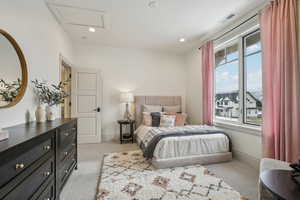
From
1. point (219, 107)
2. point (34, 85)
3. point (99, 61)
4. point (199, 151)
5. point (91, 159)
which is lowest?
point (91, 159)

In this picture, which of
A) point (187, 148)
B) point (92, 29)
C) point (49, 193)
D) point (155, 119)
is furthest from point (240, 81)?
point (49, 193)

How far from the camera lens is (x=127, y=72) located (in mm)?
4668

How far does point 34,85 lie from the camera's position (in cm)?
215

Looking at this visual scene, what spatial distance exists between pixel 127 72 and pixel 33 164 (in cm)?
376

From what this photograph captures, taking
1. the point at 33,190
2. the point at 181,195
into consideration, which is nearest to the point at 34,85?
Result: the point at 33,190

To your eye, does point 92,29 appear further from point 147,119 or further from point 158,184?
point 158,184

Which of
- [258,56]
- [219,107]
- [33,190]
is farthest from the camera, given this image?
[219,107]

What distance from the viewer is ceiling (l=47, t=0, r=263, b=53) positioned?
249 centimetres

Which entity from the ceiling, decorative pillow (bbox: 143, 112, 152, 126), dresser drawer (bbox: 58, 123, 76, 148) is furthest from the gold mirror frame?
decorative pillow (bbox: 143, 112, 152, 126)

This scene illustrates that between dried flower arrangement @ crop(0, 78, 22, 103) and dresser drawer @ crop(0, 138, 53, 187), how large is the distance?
678 millimetres

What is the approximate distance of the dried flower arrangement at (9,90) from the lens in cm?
150

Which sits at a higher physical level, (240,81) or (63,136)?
(240,81)

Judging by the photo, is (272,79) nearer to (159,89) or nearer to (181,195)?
(181,195)

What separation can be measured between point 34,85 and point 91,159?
172cm
